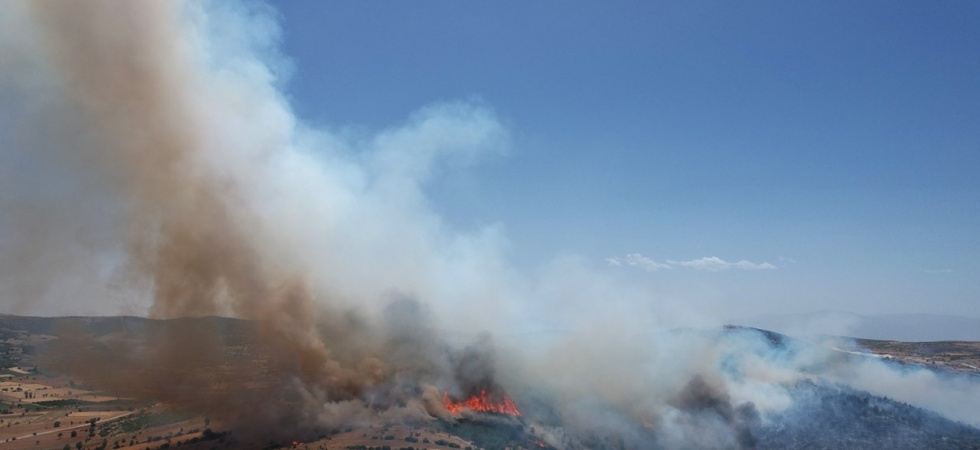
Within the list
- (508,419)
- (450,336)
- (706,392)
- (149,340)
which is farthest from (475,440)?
(149,340)

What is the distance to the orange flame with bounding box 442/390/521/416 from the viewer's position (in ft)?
243

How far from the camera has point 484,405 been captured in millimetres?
75188

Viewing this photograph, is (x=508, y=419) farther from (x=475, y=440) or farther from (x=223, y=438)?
(x=223, y=438)

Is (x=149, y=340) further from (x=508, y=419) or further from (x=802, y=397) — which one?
(x=802, y=397)

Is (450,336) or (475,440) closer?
(475,440)

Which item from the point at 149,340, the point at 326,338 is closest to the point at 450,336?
the point at 326,338

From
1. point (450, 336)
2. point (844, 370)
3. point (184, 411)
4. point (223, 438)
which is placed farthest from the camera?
point (844, 370)

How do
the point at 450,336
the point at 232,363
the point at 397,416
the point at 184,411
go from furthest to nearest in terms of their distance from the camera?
the point at 232,363
the point at 450,336
the point at 184,411
the point at 397,416

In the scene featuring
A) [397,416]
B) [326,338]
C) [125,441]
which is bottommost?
[125,441]

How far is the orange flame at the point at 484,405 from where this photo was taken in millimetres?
73938

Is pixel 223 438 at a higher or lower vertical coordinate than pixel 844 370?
lower

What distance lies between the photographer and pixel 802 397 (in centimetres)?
8031

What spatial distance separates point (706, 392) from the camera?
264ft

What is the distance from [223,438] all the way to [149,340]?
46.2 meters
